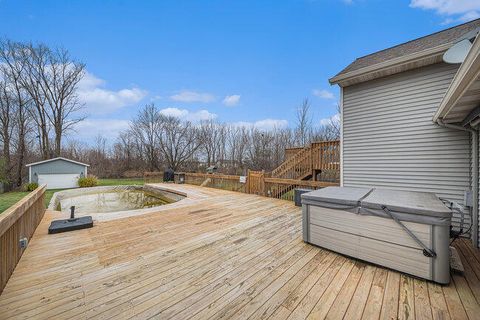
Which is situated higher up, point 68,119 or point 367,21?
point 367,21

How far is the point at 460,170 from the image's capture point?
13.0 ft

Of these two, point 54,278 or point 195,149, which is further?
point 195,149

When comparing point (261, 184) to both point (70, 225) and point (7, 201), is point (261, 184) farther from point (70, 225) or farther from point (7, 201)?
point (7, 201)

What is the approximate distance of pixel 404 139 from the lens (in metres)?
4.57

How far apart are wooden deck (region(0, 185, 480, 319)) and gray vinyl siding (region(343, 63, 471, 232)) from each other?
137 cm

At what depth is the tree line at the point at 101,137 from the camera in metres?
16.8

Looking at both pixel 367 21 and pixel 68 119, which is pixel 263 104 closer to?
pixel 367 21

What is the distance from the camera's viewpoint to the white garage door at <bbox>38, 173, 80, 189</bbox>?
49.2 feet

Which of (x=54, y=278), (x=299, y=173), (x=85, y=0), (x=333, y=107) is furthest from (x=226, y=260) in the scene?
(x=333, y=107)

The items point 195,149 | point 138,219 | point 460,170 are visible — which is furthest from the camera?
point 195,149

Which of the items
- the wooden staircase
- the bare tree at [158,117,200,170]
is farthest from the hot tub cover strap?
the bare tree at [158,117,200,170]

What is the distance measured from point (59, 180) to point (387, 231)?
2028 centimetres

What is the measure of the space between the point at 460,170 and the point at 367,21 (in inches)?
286

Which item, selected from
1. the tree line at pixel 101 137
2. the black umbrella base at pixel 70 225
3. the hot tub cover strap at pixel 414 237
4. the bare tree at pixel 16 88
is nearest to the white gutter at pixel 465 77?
the hot tub cover strap at pixel 414 237
